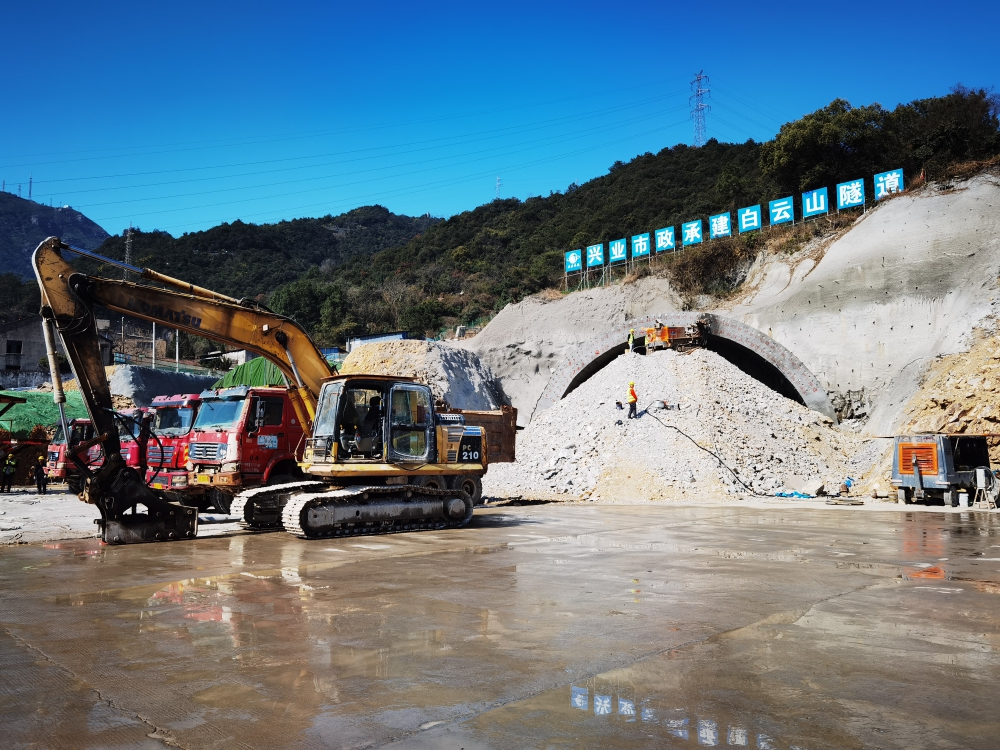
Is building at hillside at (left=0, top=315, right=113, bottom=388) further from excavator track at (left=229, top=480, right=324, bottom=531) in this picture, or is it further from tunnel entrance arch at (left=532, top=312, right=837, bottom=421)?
excavator track at (left=229, top=480, right=324, bottom=531)

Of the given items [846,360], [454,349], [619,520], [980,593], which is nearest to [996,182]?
[846,360]

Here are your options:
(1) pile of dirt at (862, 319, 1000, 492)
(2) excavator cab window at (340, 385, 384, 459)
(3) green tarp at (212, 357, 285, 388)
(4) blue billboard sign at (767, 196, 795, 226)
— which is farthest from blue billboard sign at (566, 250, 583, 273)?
(2) excavator cab window at (340, 385, 384, 459)

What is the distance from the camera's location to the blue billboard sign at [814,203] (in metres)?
37.2

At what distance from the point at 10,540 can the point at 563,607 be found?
9530 mm

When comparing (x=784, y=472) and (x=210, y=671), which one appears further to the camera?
(x=784, y=472)

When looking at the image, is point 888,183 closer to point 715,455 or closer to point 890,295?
point 890,295

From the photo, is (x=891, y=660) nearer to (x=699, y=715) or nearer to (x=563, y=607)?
(x=699, y=715)

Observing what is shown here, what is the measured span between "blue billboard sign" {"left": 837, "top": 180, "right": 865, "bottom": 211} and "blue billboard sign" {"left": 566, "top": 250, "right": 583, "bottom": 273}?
46.5 ft

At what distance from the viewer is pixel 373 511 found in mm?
12148

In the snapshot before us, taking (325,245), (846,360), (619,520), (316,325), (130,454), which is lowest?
(619,520)

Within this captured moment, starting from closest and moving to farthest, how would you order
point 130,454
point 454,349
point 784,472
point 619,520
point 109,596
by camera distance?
point 109,596 → point 619,520 → point 130,454 → point 784,472 → point 454,349

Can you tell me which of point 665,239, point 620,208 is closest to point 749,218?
point 665,239

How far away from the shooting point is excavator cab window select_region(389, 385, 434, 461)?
42.2 feet

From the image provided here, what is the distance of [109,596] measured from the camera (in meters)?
7.20
